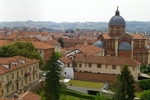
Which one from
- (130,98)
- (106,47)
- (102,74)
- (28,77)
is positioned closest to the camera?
(130,98)

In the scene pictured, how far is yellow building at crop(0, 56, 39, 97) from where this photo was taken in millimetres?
35075

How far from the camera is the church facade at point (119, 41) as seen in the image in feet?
213

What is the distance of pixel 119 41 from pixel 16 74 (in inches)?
1367

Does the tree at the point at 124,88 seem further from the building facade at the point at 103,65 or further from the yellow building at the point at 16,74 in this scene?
the building facade at the point at 103,65

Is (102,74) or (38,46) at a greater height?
(38,46)

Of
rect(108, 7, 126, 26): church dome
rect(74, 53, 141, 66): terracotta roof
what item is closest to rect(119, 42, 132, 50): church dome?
rect(108, 7, 126, 26): church dome

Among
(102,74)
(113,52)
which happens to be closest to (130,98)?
(102,74)

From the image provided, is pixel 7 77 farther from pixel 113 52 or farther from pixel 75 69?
pixel 113 52

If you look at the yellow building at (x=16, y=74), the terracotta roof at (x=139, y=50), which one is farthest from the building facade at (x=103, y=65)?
the terracotta roof at (x=139, y=50)

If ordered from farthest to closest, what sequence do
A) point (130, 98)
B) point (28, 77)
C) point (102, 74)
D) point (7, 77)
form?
1. point (102, 74)
2. point (28, 77)
3. point (7, 77)
4. point (130, 98)

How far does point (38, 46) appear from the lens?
216ft

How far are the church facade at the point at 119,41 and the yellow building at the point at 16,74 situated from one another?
→ 91.7 ft

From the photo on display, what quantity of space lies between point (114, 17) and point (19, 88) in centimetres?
4068

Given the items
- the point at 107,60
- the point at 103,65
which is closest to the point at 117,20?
the point at 107,60
